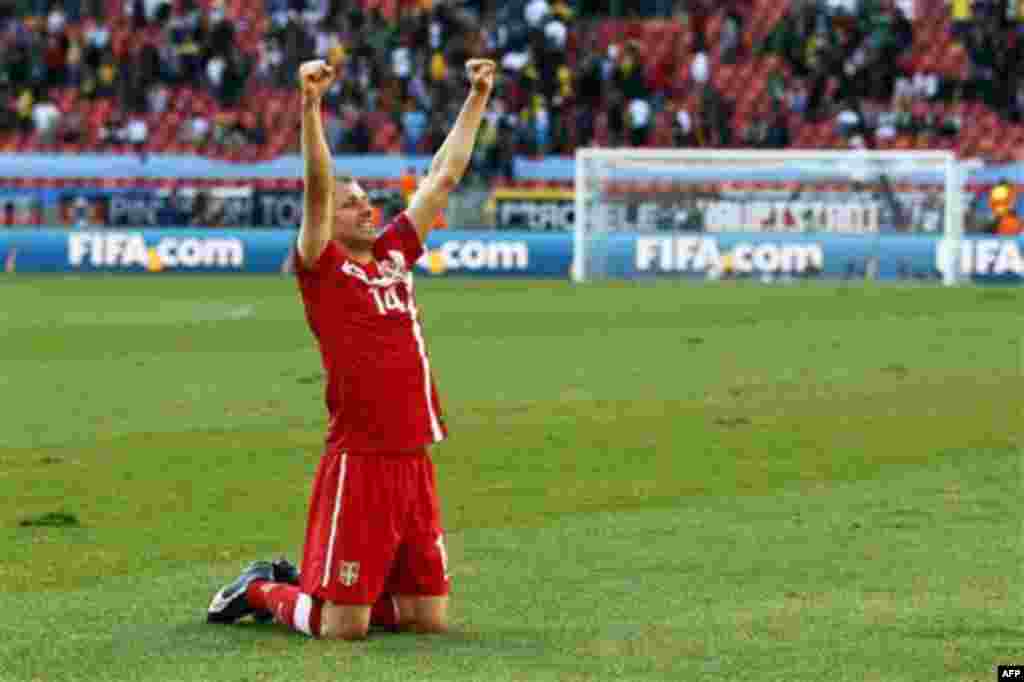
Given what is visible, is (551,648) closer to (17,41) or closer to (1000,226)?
(1000,226)

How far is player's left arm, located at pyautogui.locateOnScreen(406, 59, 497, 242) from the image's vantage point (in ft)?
31.0

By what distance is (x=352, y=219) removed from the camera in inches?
363

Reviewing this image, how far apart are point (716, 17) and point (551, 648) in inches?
1572

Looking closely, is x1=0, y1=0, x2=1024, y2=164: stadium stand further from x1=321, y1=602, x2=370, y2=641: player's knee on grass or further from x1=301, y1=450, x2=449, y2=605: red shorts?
x1=321, y1=602, x2=370, y2=641: player's knee on grass

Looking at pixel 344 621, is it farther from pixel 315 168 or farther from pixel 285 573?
pixel 315 168

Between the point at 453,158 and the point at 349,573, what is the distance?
5.81ft

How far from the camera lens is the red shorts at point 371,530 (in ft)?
29.3

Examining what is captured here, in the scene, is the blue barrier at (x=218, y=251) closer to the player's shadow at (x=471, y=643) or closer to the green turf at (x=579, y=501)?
the green turf at (x=579, y=501)

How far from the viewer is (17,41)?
161 feet

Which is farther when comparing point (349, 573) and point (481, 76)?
point (481, 76)

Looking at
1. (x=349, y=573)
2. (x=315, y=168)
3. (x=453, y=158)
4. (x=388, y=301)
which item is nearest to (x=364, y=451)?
(x=349, y=573)

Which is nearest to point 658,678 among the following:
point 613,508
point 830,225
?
point 613,508

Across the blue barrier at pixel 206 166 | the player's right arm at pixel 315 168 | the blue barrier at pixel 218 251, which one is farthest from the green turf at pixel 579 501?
the blue barrier at pixel 206 166

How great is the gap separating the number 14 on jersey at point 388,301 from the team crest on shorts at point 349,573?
0.93m
